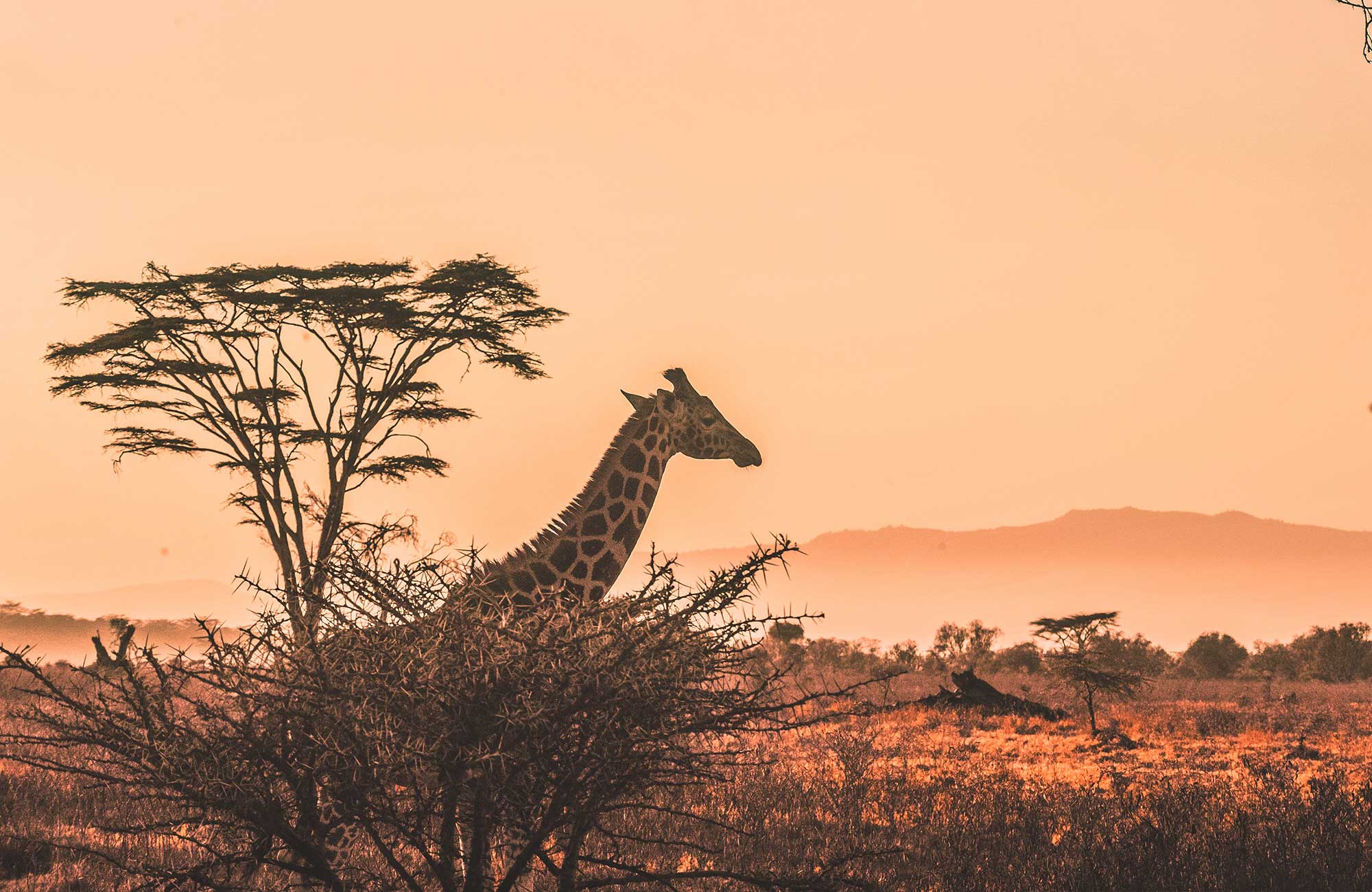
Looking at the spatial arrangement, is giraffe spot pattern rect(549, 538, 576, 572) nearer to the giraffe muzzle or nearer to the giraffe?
the giraffe

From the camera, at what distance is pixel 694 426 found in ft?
41.8

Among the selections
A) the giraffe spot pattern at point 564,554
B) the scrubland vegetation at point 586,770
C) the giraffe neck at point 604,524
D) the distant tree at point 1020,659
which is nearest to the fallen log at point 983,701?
the scrubland vegetation at point 586,770

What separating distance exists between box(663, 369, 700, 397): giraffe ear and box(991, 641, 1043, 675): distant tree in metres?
41.3

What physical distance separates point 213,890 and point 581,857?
1.85 metres

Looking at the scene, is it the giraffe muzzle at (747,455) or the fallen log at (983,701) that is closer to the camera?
the giraffe muzzle at (747,455)

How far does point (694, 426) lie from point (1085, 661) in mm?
15863

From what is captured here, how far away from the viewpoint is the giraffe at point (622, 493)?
34.6 ft

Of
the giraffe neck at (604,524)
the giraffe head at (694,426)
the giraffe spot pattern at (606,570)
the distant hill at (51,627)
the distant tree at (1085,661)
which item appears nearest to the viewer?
the giraffe neck at (604,524)

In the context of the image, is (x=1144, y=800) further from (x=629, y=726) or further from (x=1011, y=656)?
(x=1011, y=656)

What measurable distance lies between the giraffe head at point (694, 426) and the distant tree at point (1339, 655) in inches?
1649

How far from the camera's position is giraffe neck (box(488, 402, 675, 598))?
10484mm

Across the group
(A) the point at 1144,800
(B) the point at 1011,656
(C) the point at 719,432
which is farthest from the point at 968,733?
(B) the point at 1011,656

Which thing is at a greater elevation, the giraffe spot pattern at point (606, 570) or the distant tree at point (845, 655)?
the distant tree at point (845, 655)

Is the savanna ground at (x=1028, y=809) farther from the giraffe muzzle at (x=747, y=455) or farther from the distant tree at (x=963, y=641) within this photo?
the distant tree at (x=963, y=641)
